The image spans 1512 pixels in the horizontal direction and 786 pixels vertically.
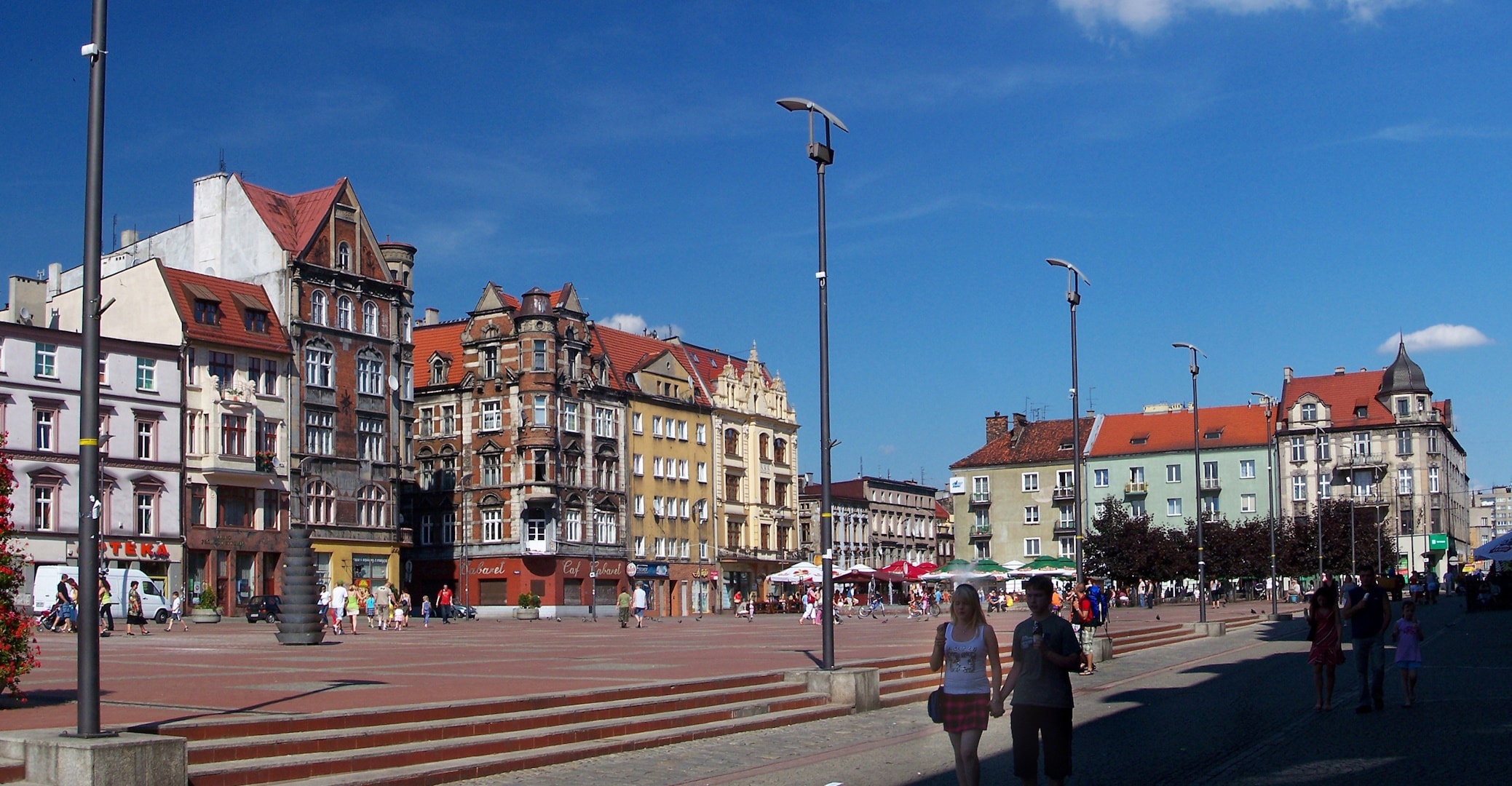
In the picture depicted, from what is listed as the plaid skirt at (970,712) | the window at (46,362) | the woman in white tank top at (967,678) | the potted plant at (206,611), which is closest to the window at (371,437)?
the potted plant at (206,611)

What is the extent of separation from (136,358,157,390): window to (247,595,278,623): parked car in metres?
9.27

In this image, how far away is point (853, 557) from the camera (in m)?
106

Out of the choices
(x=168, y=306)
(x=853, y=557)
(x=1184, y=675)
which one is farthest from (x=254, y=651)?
Answer: (x=853, y=557)

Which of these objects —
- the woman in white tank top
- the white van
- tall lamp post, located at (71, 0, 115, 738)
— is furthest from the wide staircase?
the white van

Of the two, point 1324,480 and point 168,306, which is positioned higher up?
point 168,306

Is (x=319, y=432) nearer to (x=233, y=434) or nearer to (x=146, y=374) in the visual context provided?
(x=233, y=434)

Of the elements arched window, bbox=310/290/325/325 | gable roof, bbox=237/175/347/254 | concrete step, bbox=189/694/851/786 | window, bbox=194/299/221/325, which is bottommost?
concrete step, bbox=189/694/851/786

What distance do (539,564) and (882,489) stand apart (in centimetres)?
4360

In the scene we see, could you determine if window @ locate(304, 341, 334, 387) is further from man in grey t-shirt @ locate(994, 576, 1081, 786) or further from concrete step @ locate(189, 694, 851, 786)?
man in grey t-shirt @ locate(994, 576, 1081, 786)

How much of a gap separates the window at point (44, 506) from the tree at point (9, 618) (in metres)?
43.3

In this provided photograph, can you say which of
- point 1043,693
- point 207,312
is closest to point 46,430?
point 207,312

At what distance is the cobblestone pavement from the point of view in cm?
1298

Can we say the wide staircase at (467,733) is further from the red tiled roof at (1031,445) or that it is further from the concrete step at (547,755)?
the red tiled roof at (1031,445)

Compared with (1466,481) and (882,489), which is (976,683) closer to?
(882,489)
